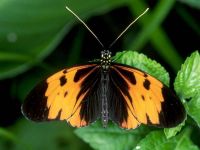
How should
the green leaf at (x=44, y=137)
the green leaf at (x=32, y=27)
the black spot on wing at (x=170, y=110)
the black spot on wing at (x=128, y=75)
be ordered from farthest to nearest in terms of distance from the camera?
1. the green leaf at (x=44, y=137)
2. the green leaf at (x=32, y=27)
3. the black spot on wing at (x=128, y=75)
4. the black spot on wing at (x=170, y=110)

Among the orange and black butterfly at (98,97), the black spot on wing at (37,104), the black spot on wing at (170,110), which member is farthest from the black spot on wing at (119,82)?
the black spot on wing at (37,104)

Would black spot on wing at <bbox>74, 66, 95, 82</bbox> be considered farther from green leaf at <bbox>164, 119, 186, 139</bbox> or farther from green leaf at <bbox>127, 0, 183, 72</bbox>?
green leaf at <bbox>127, 0, 183, 72</bbox>

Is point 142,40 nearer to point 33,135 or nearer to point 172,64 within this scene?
point 172,64

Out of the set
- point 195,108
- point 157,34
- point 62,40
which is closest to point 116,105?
point 195,108

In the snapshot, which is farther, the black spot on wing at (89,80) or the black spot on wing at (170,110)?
the black spot on wing at (89,80)

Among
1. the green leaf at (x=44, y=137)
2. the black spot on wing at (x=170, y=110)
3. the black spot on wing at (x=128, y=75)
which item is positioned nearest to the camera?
the black spot on wing at (x=170, y=110)

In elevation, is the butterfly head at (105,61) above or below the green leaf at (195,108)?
above

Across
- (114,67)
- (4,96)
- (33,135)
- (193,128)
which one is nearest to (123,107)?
(114,67)

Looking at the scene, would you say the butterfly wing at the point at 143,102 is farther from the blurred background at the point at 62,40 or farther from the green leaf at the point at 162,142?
the blurred background at the point at 62,40
